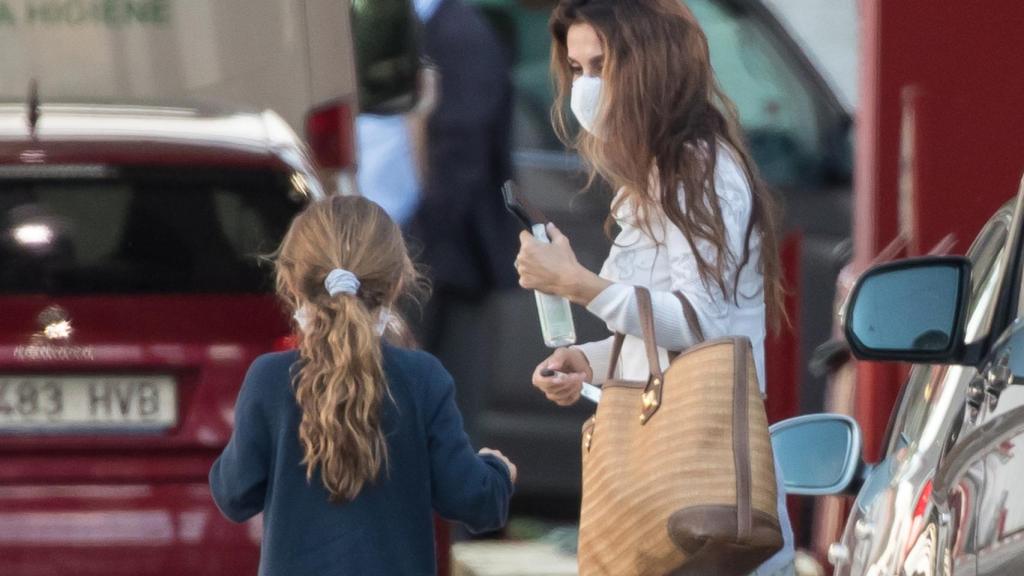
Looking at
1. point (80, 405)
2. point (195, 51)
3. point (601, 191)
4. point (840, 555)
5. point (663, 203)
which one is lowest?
point (601, 191)

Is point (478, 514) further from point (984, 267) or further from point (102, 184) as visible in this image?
point (102, 184)

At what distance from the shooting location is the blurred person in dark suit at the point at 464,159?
26.0 feet

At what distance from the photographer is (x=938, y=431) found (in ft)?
11.9

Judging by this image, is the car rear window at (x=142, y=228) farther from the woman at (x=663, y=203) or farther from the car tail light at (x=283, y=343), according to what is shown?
the woman at (x=663, y=203)

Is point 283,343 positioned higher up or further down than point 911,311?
further down

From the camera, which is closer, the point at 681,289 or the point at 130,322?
the point at 681,289

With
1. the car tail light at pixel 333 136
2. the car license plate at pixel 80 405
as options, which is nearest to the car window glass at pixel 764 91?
the car tail light at pixel 333 136

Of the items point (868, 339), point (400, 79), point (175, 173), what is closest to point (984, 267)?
point (868, 339)

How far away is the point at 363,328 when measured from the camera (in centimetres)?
427

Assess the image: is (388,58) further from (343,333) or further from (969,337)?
(969,337)

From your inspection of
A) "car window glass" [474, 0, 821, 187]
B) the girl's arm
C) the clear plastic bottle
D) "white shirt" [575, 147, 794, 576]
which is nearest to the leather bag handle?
"white shirt" [575, 147, 794, 576]

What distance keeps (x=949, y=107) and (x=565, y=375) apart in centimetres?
227

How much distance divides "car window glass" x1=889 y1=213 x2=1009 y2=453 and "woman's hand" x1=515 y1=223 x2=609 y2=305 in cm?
53

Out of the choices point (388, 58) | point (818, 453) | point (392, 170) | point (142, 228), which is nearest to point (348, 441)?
point (818, 453)
